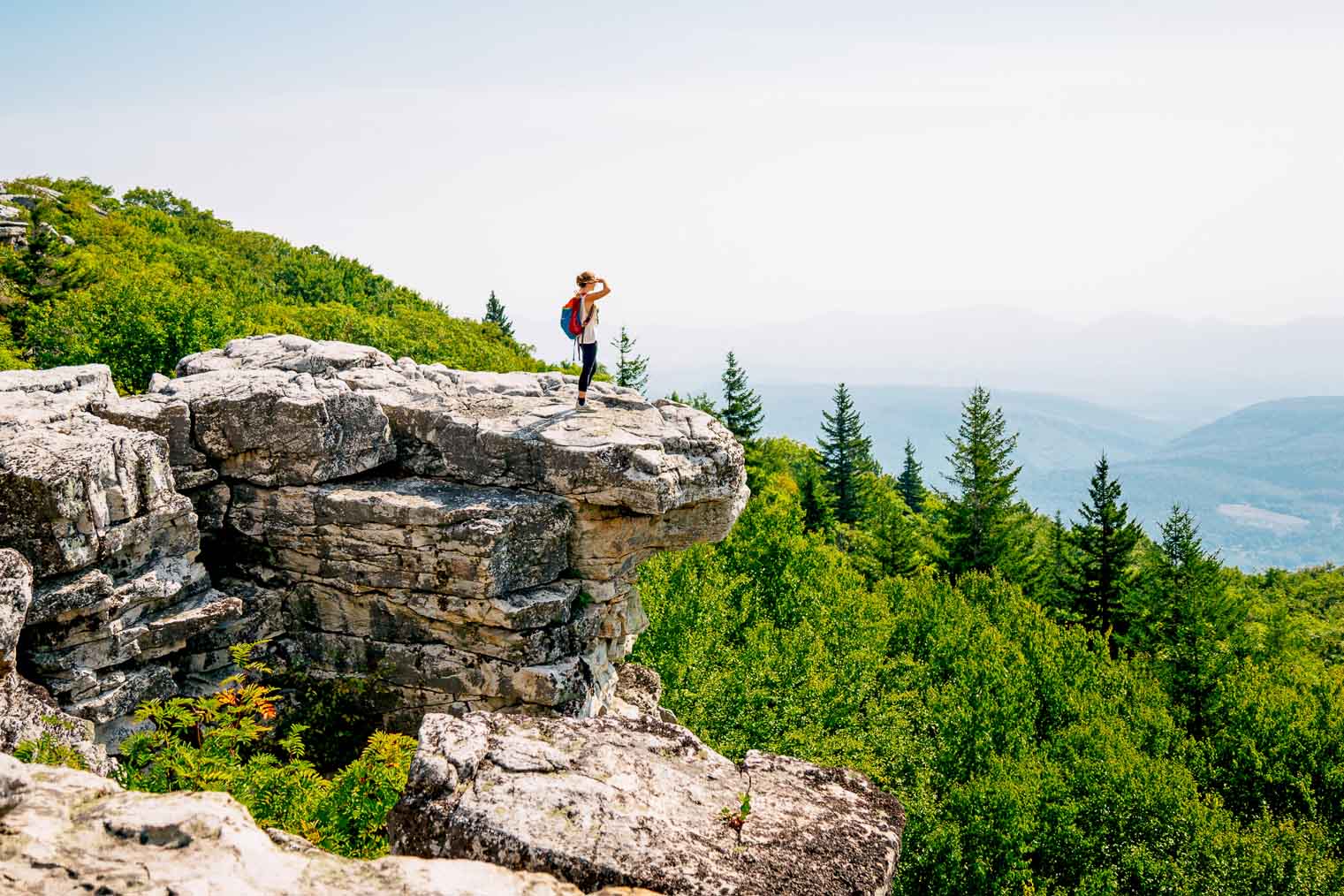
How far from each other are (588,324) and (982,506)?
37380 millimetres

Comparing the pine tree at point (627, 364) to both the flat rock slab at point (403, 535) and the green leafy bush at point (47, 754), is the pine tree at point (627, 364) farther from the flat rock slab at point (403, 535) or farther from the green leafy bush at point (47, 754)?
the green leafy bush at point (47, 754)

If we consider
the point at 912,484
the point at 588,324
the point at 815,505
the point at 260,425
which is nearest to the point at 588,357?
the point at 588,324

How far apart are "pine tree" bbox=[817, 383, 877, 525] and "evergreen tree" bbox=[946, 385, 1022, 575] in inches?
650

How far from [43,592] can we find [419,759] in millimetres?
8435

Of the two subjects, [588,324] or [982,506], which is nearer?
[588,324]

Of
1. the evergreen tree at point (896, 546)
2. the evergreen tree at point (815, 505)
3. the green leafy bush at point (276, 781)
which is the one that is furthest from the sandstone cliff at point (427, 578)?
the evergreen tree at point (815, 505)

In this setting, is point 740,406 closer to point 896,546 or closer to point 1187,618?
point 896,546

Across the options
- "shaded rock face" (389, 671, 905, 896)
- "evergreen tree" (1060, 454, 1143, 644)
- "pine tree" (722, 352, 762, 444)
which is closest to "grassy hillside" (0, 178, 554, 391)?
"pine tree" (722, 352, 762, 444)

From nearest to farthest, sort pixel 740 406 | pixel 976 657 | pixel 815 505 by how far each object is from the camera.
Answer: pixel 976 657
pixel 815 505
pixel 740 406

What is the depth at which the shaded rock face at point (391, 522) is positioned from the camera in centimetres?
1502

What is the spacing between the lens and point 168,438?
1563cm

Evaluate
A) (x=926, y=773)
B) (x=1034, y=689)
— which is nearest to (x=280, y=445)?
(x=926, y=773)

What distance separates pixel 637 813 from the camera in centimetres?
740

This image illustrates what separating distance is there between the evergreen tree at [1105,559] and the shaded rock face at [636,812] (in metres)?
39.8
